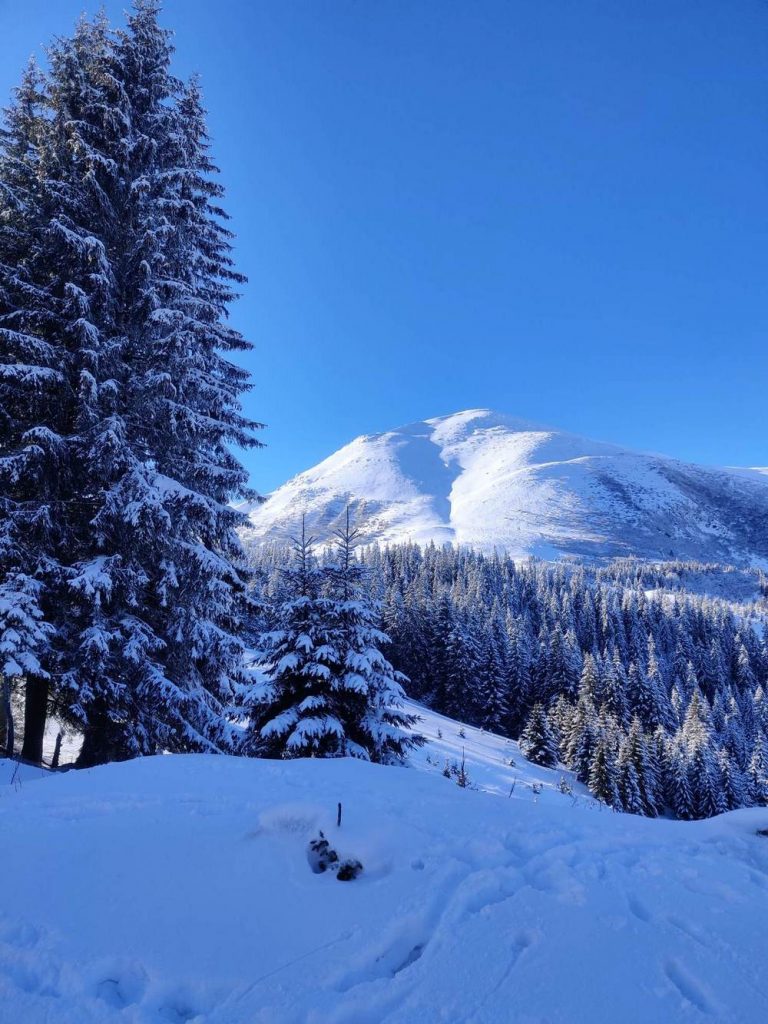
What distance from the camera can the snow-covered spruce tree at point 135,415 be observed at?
9.17m

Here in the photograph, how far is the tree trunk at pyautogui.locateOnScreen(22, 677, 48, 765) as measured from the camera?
916 cm

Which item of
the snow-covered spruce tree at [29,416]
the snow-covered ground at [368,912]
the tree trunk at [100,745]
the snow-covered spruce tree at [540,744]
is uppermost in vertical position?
the snow-covered spruce tree at [29,416]

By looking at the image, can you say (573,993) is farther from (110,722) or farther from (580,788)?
(580,788)

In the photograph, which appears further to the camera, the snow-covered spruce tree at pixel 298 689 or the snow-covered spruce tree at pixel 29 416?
the snow-covered spruce tree at pixel 298 689

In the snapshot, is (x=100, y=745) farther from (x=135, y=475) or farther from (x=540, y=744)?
(x=540, y=744)

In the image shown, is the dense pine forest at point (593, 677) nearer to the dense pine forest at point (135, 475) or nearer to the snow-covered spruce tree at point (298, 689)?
the snow-covered spruce tree at point (298, 689)

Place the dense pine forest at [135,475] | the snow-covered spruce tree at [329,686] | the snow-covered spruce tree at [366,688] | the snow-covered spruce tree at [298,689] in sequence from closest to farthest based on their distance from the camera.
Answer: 1. the dense pine forest at [135,475]
2. the snow-covered spruce tree at [298,689]
3. the snow-covered spruce tree at [329,686]
4. the snow-covered spruce tree at [366,688]

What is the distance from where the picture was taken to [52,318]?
9.39 meters

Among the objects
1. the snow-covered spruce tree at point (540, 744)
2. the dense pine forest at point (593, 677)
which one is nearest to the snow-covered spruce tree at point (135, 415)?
the dense pine forest at point (593, 677)

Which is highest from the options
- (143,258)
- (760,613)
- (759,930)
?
(143,258)

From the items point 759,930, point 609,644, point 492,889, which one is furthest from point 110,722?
point 609,644

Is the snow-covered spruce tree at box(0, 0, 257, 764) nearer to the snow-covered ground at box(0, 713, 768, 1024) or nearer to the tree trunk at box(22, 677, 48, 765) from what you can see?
the tree trunk at box(22, 677, 48, 765)

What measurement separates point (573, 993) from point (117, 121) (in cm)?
1479

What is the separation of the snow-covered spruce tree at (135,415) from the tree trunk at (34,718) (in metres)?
0.42
